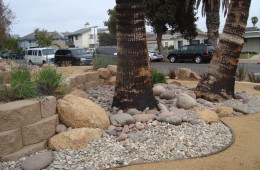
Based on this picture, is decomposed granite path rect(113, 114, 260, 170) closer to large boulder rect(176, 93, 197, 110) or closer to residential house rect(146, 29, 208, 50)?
large boulder rect(176, 93, 197, 110)

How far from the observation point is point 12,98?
4805mm

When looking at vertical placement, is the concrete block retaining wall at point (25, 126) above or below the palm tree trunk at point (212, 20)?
below

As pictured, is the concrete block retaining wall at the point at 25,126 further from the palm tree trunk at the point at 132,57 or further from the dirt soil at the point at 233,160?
the palm tree trunk at the point at 132,57

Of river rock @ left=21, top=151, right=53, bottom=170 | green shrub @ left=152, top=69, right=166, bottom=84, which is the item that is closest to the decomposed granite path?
river rock @ left=21, top=151, right=53, bottom=170

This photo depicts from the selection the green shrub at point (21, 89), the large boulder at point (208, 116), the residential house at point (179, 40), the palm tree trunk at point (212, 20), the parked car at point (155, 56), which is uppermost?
the palm tree trunk at point (212, 20)

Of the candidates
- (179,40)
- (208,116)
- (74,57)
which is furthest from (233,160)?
(179,40)

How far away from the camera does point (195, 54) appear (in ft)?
87.1

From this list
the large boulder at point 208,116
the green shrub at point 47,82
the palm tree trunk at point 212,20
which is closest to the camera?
the green shrub at point 47,82

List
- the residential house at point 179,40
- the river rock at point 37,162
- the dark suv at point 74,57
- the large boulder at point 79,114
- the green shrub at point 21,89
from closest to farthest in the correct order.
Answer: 1. the river rock at point 37,162
2. the green shrub at point 21,89
3. the large boulder at point 79,114
4. the dark suv at point 74,57
5. the residential house at point 179,40

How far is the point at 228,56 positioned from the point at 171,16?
21917 mm

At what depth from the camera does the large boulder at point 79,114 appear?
16.2 ft

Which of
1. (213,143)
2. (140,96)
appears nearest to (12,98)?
(140,96)

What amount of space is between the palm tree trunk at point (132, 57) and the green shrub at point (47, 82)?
1334 mm

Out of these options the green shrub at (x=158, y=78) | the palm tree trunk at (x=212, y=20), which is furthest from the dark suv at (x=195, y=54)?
the green shrub at (x=158, y=78)
